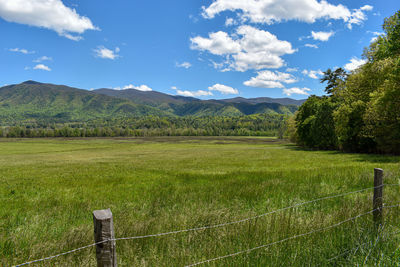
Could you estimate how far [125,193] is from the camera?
1258 cm

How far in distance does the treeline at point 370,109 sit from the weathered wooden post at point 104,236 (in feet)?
109

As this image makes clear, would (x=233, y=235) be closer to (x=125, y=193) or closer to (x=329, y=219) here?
(x=329, y=219)

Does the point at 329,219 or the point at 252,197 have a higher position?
the point at 329,219

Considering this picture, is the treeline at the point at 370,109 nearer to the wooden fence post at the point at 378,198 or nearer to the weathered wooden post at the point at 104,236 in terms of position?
the wooden fence post at the point at 378,198

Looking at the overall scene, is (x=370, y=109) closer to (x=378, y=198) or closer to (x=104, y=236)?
(x=378, y=198)

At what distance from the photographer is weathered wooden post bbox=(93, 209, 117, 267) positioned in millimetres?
2744

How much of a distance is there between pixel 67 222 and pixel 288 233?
22.8 feet

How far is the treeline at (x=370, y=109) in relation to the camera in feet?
96.8

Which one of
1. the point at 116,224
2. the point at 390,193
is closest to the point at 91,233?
the point at 116,224

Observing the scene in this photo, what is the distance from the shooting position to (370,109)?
32531 millimetres

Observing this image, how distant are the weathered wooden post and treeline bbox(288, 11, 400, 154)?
3310cm

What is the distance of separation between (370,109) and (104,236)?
3935cm

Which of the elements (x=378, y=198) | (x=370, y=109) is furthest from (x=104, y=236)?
(x=370, y=109)

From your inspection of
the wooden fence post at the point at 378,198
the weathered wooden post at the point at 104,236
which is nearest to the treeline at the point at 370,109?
the wooden fence post at the point at 378,198
